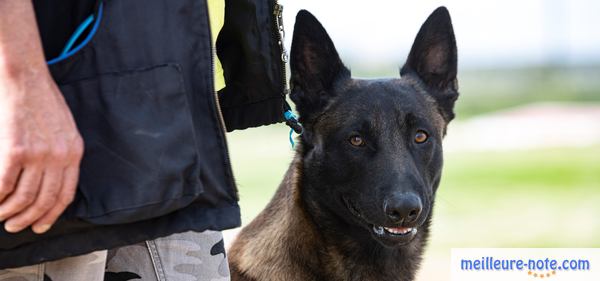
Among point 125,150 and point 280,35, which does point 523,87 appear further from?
point 125,150

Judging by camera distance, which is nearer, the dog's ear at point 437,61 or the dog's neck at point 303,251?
the dog's neck at point 303,251

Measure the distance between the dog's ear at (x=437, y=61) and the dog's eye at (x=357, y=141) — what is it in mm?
454

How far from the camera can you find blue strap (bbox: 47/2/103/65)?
4.91 ft

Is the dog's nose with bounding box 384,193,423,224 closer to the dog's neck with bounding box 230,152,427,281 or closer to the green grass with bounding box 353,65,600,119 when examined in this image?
the dog's neck with bounding box 230,152,427,281

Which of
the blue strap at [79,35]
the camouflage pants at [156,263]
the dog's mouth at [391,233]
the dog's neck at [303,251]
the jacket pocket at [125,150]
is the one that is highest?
the blue strap at [79,35]

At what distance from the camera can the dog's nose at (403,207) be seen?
270cm

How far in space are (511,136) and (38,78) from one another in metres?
13.6

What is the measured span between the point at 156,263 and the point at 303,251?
1.13 m

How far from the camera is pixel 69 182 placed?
1421 mm

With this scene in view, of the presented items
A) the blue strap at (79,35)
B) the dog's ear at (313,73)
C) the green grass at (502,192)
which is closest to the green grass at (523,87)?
the green grass at (502,192)

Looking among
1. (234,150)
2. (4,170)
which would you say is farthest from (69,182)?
(234,150)

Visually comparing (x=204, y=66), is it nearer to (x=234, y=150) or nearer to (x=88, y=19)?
(x=88, y=19)

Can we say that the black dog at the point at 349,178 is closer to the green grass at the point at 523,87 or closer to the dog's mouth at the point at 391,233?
the dog's mouth at the point at 391,233

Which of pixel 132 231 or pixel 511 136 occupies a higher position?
pixel 132 231
